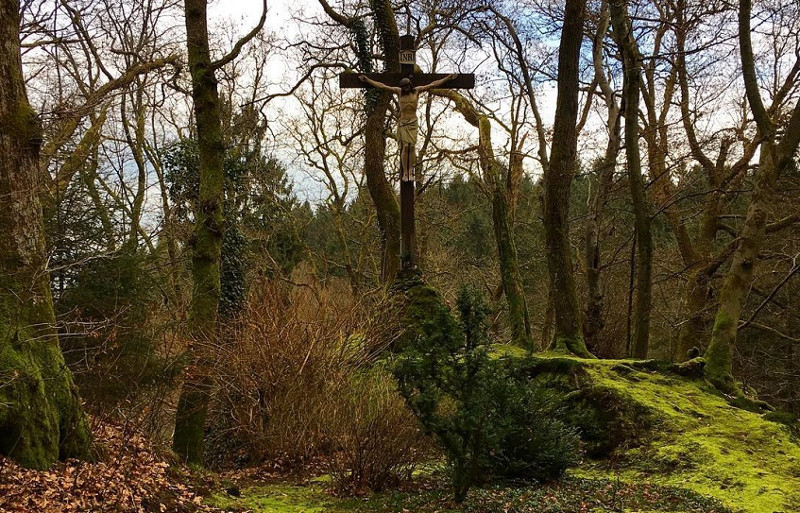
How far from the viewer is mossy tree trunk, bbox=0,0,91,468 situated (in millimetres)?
4039

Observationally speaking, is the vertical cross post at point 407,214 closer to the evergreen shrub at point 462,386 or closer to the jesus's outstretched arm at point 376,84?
the jesus's outstretched arm at point 376,84

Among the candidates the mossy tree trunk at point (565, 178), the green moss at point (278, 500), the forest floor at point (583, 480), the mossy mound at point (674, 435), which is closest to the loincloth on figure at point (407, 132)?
the mossy tree trunk at point (565, 178)

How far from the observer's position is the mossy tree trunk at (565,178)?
8852 mm

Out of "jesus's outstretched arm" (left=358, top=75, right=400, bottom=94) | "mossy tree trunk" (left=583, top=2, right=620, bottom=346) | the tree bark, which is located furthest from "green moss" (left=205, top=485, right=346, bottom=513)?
"mossy tree trunk" (left=583, top=2, right=620, bottom=346)

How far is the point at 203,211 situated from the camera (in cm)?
664

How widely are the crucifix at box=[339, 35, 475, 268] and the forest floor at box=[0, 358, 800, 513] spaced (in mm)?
3282

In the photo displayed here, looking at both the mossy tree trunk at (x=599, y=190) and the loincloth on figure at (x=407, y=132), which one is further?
the mossy tree trunk at (x=599, y=190)

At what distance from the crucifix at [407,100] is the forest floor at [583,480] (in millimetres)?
3282

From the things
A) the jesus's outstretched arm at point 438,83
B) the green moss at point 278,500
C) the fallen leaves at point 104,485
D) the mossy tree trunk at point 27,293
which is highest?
the jesus's outstretched arm at point 438,83

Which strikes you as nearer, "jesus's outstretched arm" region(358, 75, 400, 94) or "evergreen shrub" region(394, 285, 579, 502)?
"evergreen shrub" region(394, 285, 579, 502)

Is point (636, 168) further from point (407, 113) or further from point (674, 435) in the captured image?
point (674, 435)

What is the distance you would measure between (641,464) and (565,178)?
4239mm

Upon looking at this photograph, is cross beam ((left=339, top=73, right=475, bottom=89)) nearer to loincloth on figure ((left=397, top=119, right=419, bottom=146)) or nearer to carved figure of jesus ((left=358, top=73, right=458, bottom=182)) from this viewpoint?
carved figure of jesus ((left=358, top=73, right=458, bottom=182))

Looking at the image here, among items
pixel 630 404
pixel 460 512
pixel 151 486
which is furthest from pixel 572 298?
pixel 151 486
